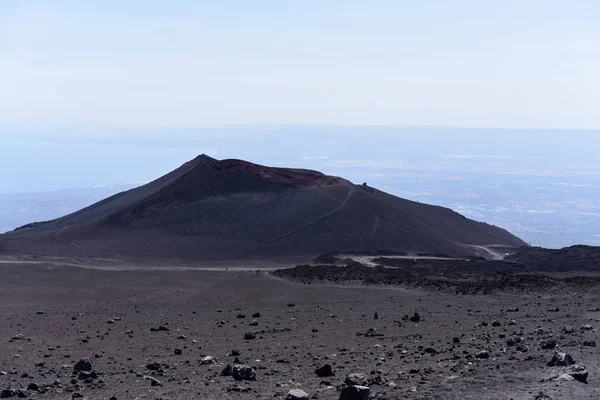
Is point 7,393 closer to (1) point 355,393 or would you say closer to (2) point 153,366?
(2) point 153,366

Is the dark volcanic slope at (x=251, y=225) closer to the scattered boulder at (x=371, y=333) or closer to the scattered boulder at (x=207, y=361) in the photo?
the scattered boulder at (x=371, y=333)

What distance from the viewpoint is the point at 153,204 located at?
164 ft

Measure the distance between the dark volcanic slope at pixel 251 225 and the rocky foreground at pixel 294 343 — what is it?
1524 cm

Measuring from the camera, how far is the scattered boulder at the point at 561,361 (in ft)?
37.4

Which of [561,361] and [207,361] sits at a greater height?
[561,361]

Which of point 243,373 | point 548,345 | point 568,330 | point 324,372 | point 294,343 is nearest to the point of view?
point 243,373

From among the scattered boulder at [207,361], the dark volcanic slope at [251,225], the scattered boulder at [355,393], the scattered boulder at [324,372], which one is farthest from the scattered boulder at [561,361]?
the dark volcanic slope at [251,225]

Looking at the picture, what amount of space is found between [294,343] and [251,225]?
104ft

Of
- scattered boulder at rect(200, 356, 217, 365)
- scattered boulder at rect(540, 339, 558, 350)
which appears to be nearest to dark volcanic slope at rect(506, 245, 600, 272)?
scattered boulder at rect(540, 339, 558, 350)

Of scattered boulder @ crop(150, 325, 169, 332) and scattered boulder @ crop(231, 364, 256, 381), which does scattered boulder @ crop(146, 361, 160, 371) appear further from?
scattered boulder @ crop(150, 325, 169, 332)

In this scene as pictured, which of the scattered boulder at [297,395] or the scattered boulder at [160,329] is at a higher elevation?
the scattered boulder at [160,329]

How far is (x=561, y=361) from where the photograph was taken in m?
11.4

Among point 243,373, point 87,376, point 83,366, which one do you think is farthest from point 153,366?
point 243,373

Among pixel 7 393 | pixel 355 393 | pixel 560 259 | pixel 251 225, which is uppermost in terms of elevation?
pixel 251 225
